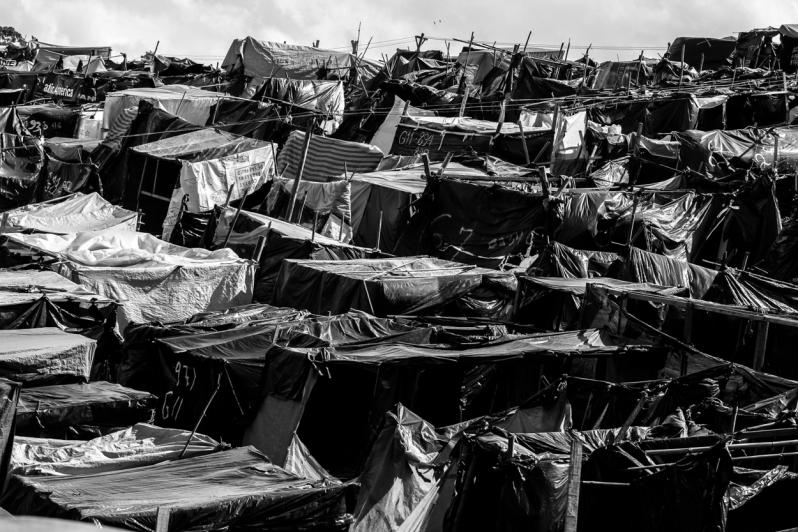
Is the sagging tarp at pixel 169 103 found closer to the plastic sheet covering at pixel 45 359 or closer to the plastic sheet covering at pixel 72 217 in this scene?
the plastic sheet covering at pixel 72 217

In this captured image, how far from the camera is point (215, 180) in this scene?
2698 cm

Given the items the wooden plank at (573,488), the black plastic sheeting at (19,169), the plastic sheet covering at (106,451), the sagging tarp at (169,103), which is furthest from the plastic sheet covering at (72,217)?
the wooden plank at (573,488)

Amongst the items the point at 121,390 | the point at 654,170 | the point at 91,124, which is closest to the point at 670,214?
the point at 654,170

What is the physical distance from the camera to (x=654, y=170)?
27297 millimetres

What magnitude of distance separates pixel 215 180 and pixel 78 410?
1561 cm

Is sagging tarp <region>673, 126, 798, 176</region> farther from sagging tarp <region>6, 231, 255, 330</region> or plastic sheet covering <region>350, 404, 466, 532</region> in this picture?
plastic sheet covering <region>350, 404, 466, 532</region>

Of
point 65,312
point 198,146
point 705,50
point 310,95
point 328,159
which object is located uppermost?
point 705,50

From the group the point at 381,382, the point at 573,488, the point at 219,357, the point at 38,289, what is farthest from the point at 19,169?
the point at 573,488

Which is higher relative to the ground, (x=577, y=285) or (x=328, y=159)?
(x=328, y=159)

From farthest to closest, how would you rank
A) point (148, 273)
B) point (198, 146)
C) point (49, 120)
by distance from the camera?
point (49, 120) < point (198, 146) < point (148, 273)

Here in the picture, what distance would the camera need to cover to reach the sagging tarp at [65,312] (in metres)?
15.1

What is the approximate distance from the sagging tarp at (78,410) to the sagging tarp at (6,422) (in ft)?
7.84

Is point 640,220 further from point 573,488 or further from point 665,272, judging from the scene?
point 573,488

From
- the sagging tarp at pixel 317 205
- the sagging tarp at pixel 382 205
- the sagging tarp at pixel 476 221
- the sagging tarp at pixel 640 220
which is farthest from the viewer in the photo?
the sagging tarp at pixel 317 205
